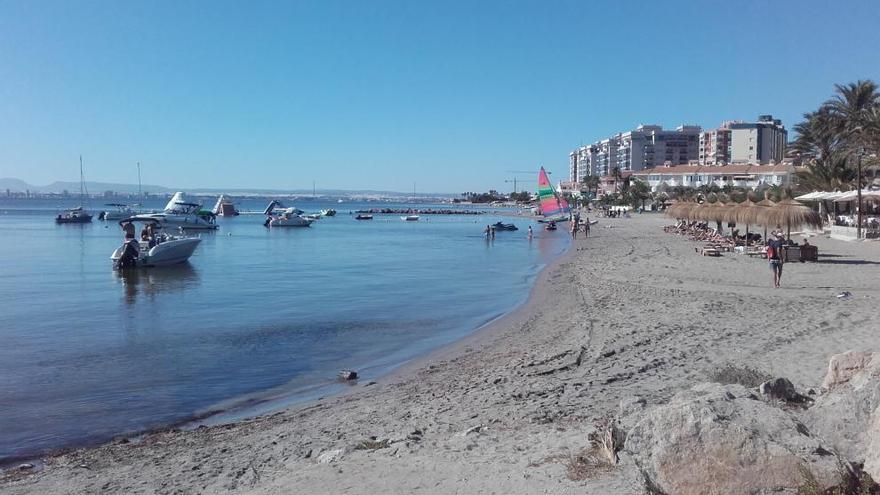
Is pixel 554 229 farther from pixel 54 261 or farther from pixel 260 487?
pixel 260 487

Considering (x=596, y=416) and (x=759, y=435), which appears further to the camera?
(x=596, y=416)

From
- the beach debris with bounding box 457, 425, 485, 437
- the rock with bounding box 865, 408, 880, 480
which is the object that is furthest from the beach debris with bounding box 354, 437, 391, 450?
the rock with bounding box 865, 408, 880, 480

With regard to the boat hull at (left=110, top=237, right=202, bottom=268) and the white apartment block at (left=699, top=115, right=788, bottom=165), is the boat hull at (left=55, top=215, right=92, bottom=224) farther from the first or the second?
the white apartment block at (left=699, top=115, right=788, bottom=165)

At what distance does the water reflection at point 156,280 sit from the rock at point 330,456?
18175mm

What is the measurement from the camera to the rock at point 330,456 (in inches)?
266

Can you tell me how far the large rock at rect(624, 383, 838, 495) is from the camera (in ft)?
12.7

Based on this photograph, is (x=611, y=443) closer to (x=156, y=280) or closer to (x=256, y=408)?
(x=256, y=408)

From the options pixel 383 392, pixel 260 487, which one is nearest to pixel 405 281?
pixel 383 392

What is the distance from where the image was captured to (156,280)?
29.8m

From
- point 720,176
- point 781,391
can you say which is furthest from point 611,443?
point 720,176

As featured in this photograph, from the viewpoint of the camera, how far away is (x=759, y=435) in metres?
4.01

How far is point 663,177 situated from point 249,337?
112 m

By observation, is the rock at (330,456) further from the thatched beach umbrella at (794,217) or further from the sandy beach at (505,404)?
the thatched beach umbrella at (794,217)

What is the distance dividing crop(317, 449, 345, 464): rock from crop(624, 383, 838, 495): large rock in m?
3.26
